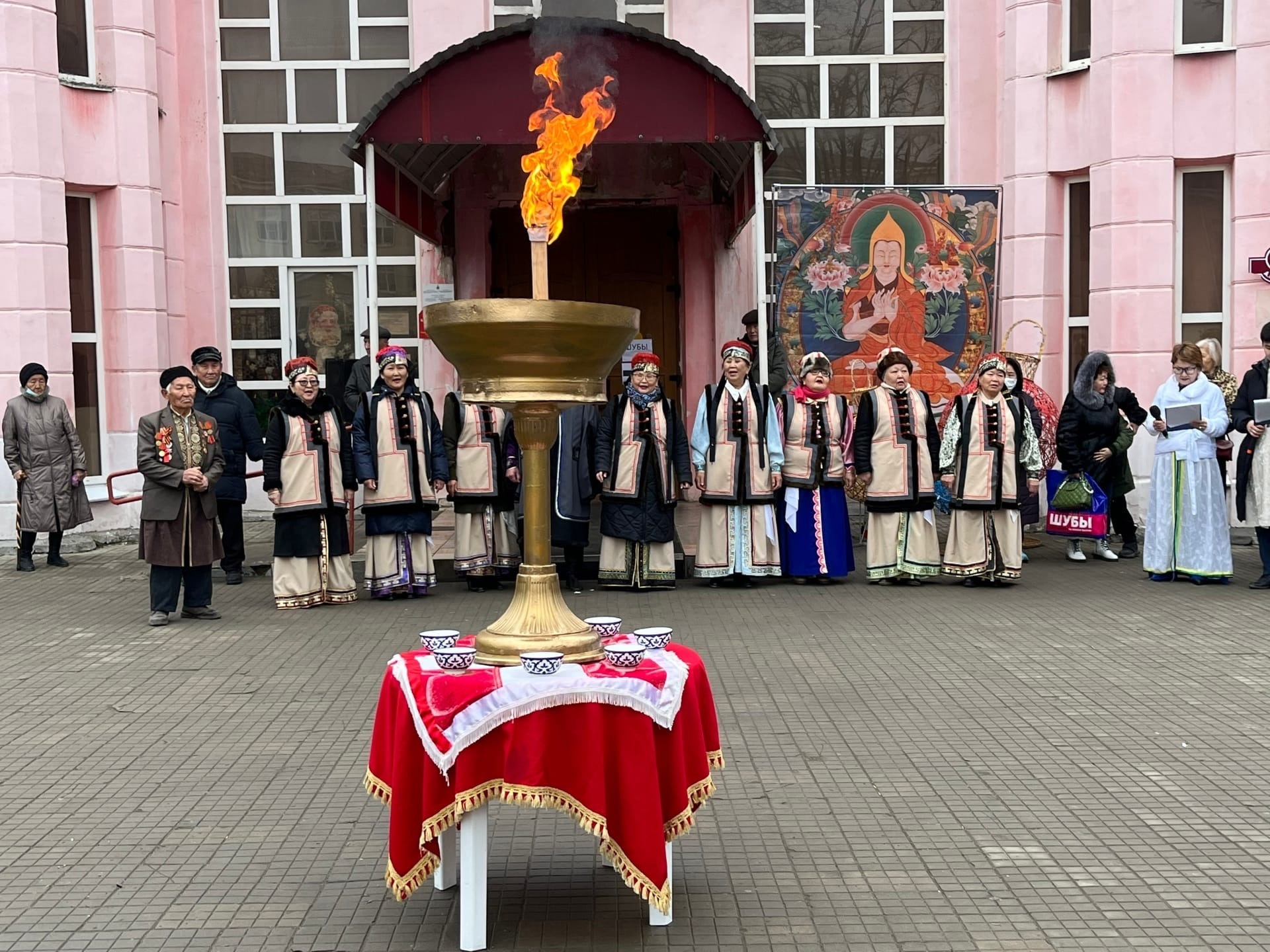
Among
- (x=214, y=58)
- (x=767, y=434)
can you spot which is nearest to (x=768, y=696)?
(x=767, y=434)

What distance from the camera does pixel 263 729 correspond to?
6508 mm

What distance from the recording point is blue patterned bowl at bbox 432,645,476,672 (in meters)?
4.06

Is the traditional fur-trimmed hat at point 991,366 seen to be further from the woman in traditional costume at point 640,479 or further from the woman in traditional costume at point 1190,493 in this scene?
the woman in traditional costume at point 640,479

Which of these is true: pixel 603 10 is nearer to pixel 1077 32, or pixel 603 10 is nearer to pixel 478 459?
pixel 1077 32

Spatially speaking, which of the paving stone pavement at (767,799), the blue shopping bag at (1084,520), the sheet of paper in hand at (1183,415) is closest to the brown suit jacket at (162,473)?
the paving stone pavement at (767,799)

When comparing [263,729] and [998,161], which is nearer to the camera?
[263,729]

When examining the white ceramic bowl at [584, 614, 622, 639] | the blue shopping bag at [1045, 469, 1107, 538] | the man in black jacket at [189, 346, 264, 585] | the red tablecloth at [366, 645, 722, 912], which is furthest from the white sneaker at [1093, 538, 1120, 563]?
the red tablecloth at [366, 645, 722, 912]

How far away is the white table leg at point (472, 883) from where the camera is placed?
399 centimetres

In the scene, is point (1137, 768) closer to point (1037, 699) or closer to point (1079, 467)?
point (1037, 699)

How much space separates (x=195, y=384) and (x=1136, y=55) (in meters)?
9.39

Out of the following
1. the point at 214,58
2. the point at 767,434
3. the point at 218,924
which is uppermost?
the point at 214,58

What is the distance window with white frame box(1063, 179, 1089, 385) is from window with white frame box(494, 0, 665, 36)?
15.7 feet

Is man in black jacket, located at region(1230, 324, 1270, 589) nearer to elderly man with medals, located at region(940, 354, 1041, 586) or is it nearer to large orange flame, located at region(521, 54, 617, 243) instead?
elderly man with medals, located at region(940, 354, 1041, 586)

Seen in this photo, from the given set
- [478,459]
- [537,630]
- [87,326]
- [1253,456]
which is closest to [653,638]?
[537,630]
